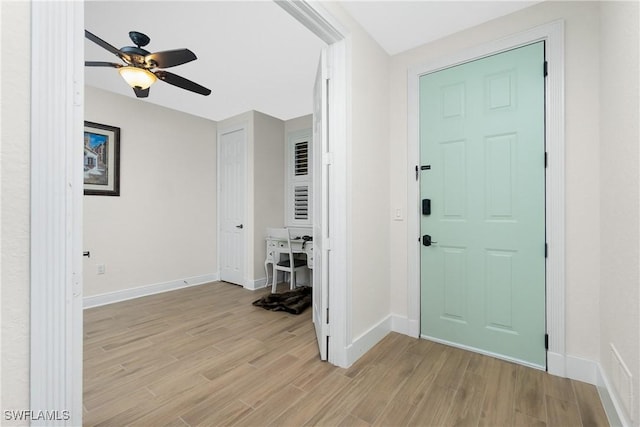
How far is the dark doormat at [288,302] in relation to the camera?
3.27 m

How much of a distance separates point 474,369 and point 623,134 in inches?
66.9

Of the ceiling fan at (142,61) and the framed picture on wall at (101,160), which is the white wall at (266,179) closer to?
the framed picture on wall at (101,160)

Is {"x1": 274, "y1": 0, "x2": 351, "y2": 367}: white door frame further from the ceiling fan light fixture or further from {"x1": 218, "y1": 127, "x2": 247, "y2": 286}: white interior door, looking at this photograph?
{"x1": 218, "y1": 127, "x2": 247, "y2": 286}: white interior door

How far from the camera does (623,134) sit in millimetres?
1391

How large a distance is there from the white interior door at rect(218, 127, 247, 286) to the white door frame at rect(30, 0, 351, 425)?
3.72m

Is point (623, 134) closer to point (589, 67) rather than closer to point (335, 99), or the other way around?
point (589, 67)

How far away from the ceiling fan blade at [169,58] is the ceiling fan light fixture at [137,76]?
101 mm

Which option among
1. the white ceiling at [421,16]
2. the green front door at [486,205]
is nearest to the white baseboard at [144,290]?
the green front door at [486,205]

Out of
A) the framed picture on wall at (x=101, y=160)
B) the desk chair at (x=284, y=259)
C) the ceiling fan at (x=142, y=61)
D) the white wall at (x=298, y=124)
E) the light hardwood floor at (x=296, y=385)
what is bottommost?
the light hardwood floor at (x=296, y=385)

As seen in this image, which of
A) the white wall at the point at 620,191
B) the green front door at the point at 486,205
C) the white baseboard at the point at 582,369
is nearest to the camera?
the white wall at the point at 620,191

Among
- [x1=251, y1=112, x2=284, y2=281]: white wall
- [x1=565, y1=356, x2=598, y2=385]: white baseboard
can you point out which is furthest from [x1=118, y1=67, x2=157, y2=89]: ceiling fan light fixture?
[x1=565, y1=356, x2=598, y2=385]: white baseboard

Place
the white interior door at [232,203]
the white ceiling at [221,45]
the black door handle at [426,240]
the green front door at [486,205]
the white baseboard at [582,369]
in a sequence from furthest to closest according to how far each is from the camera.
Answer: the white interior door at [232,203]
the black door handle at [426,240]
the white ceiling at [221,45]
the green front door at [486,205]
the white baseboard at [582,369]

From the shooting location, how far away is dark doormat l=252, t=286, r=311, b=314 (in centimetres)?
327

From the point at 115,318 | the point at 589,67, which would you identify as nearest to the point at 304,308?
the point at 115,318
